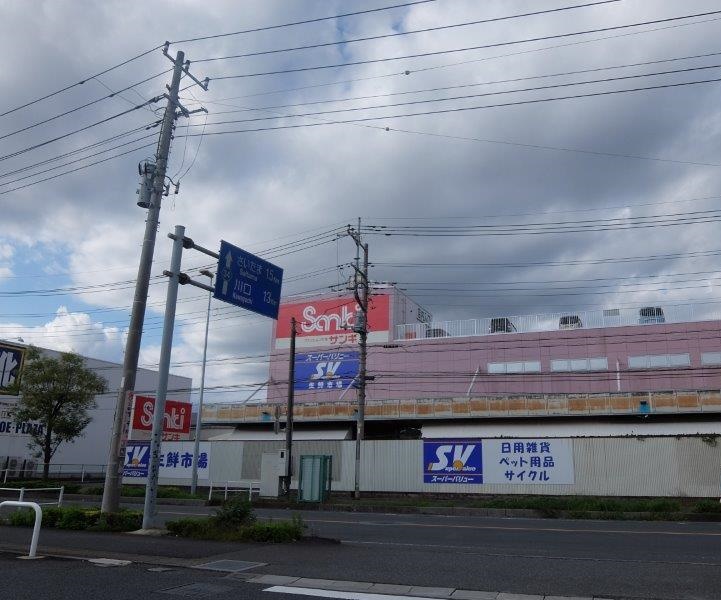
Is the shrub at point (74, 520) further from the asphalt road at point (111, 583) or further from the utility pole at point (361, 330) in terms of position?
the utility pole at point (361, 330)

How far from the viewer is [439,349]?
5566cm

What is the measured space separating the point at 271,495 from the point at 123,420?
16428 mm

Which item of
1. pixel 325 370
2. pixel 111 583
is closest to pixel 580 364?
pixel 325 370

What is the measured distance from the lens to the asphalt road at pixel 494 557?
7489 mm

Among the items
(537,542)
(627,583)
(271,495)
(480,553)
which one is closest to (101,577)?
(480,553)

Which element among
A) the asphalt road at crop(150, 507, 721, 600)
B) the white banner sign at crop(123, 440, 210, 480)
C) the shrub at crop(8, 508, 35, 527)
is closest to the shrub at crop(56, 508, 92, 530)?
the shrub at crop(8, 508, 35, 527)

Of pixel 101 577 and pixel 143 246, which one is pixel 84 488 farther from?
pixel 101 577

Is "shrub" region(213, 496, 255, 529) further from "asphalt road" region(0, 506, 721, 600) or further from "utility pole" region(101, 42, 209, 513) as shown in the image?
"utility pole" region(101, 42, 209, 513)

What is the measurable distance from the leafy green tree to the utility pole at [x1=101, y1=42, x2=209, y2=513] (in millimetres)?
19263

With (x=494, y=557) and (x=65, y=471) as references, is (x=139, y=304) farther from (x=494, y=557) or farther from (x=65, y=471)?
(x=65, y=471)

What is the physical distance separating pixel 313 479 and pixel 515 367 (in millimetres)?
29811

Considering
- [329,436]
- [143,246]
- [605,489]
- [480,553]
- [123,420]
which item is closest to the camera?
[480,553]

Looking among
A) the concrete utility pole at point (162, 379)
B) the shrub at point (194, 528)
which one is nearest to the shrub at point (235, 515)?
the shrub at point (194, 528)

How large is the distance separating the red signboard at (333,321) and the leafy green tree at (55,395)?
29.0m
